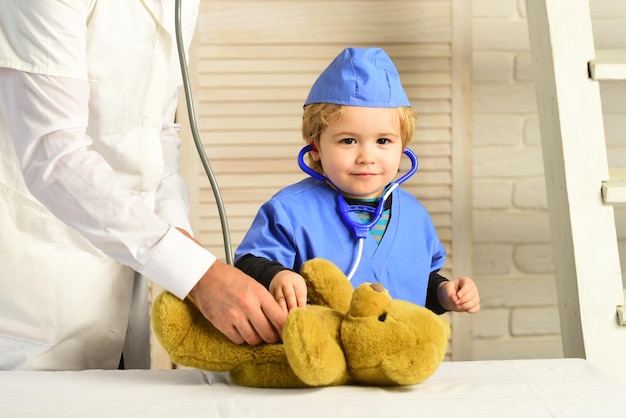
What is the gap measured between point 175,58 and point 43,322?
0.47 m

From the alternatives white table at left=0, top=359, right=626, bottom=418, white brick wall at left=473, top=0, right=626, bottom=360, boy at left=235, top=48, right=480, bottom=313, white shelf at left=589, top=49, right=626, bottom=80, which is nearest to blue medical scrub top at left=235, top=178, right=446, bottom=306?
boy at left=235, top=48, right=480, bottom=313

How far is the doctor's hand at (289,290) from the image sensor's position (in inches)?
47.0

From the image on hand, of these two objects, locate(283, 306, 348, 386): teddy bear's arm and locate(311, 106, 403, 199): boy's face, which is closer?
A: locate(283, 306, 348, 386): teddy bear's arm

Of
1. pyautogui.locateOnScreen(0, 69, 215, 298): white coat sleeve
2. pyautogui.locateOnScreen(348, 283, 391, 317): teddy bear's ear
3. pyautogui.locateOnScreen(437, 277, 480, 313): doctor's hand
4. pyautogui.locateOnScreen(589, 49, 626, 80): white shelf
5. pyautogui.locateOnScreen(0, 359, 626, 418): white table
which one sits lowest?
pyautogui.locateOnScreen(0, 359, 626, 418): white table

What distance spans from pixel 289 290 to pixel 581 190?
0.65m

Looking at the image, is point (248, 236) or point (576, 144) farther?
point (576, 144)

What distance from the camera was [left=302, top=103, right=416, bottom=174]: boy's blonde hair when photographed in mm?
1463

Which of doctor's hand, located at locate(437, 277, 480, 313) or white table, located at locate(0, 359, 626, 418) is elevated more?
doctor's hand, located at locate(437, 277, 480, 313)

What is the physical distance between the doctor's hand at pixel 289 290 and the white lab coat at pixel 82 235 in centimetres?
29

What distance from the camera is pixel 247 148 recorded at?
90.4 inches

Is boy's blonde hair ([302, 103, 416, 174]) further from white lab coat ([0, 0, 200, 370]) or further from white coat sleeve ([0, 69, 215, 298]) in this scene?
white coat sleeve ([0, 69, 215, 298])

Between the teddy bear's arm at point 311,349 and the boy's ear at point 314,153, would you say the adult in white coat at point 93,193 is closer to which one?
the teddy bear's arm at point 311,349

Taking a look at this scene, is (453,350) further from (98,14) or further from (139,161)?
(98,14)

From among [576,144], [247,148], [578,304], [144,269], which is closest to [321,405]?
[144,269]
